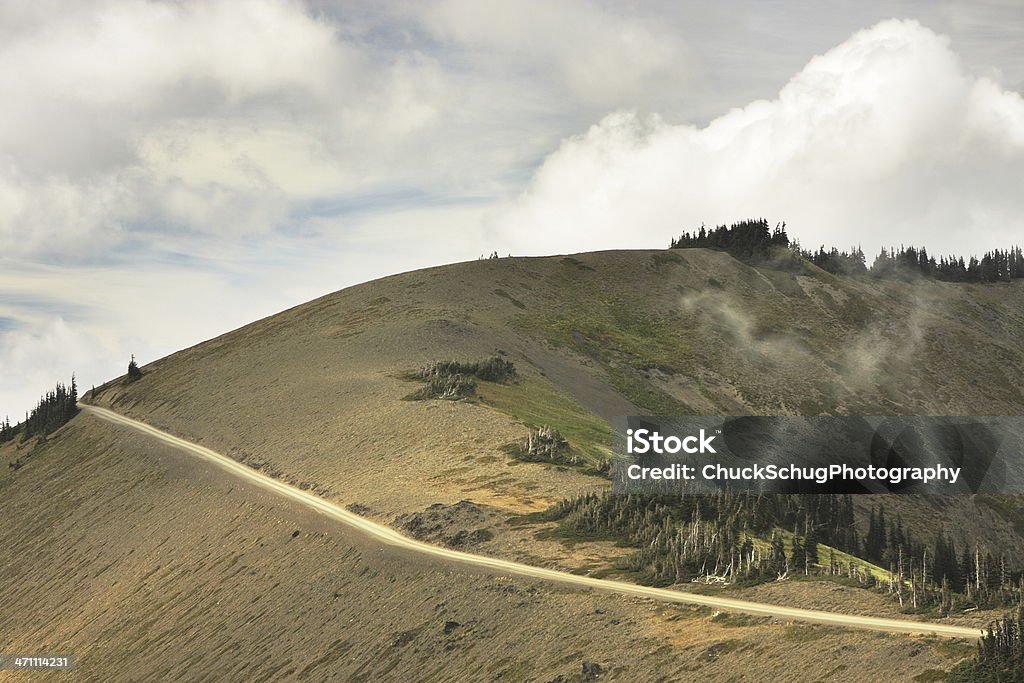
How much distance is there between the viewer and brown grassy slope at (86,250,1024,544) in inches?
3036

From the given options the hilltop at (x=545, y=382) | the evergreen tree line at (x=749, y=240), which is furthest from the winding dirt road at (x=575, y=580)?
the evergreen tree line at (x=749, y=240)

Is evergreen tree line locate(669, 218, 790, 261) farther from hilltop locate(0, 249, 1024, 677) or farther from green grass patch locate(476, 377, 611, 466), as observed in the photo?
green grass patch locate(476, 377, 611, 466)

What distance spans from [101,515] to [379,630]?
44531 millimetres

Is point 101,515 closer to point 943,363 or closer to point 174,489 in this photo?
point 174,489

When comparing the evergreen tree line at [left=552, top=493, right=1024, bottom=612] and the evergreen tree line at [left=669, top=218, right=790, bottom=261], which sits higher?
the evergreen tree line at [left=669, top=218, right=790, bottom=261]

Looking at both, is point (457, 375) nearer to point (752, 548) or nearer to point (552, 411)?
point (552, 411)

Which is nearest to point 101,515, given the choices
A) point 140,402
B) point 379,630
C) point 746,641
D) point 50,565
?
point 50,565

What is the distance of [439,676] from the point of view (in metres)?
44.2

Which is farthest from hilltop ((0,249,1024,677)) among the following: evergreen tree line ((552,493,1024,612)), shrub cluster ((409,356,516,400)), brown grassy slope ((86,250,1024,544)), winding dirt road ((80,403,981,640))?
evergreen tree line ((552,493,1024,612))

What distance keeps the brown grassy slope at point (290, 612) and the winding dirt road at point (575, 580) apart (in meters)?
1.10

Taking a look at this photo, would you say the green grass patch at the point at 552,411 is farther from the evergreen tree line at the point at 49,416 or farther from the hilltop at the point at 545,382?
the evergreen tree line at the point at 49,416

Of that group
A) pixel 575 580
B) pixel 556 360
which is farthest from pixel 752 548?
pixel 556 360

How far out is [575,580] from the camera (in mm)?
49219

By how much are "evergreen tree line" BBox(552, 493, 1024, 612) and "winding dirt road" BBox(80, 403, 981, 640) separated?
187 centimetres
